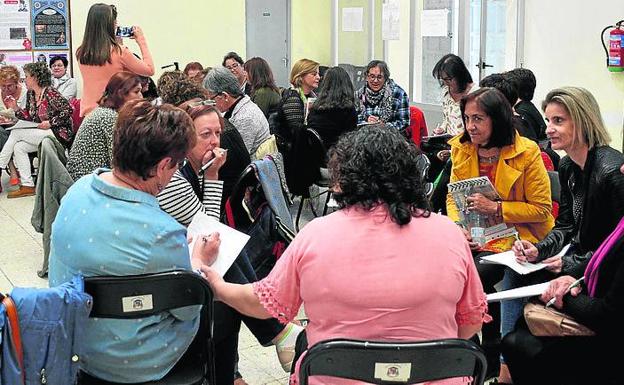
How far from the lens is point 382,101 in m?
6.05

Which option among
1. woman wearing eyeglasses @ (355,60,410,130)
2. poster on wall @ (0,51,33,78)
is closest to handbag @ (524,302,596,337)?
woman wearing eyeglasses @ (355,60,410,130)

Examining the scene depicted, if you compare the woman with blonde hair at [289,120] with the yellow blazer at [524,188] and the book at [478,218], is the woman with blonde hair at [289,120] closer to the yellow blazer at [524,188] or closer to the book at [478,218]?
the book at [478,218]

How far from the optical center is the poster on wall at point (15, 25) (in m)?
8.84

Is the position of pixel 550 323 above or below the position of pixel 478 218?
below

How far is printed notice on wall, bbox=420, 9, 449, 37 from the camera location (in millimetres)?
7598

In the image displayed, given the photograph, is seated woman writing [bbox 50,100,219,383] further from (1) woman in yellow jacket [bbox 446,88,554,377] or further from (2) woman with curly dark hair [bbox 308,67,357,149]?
(2) woman with curly dark hair [bbox 308,67,357,149]

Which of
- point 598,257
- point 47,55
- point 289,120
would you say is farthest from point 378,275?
point 47,55

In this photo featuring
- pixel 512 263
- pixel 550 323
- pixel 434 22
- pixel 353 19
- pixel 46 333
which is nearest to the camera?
pixel 46 333

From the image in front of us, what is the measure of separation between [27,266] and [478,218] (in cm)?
317

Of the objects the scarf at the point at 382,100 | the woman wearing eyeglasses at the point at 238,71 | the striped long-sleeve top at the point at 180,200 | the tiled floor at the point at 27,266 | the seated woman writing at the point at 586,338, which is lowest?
the tiled floor at the point at 27,266

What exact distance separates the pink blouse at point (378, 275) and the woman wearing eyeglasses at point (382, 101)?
4090mm

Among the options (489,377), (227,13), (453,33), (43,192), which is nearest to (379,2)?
(453,33)

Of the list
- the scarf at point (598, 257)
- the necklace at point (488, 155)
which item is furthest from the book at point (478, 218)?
the scarf at point (598, 257)

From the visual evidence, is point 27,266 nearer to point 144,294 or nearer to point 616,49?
point 144,294
